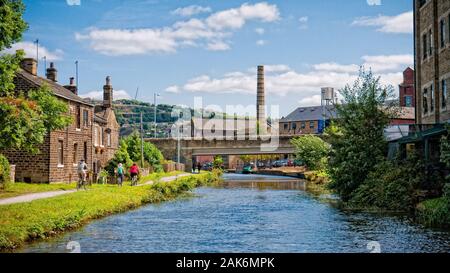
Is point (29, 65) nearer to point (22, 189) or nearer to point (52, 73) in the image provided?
point (52, 73)

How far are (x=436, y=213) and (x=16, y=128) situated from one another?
15616mm

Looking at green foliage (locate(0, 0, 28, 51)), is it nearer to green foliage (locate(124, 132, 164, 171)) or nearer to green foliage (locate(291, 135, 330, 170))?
green foliage (locate(124, 132, 164, 171))

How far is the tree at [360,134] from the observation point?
31.8 metres

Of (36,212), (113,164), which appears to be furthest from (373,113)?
(113,164)

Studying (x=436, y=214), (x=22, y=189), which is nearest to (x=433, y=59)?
(x=436, y=214)

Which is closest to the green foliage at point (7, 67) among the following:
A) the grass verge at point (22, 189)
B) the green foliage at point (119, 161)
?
the grass verge at point (22, 189)

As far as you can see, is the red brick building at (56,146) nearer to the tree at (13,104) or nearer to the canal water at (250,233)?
the tree at (13,104)

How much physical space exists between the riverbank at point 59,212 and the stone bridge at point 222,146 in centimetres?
4352

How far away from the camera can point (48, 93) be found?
2720 cm

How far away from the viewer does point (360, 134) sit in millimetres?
32375

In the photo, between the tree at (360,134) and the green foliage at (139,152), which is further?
the green foliage at (139,152)

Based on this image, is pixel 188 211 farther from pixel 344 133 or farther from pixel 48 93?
pixel 344 133

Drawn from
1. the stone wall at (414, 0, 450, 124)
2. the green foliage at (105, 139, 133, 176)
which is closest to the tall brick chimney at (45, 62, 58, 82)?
the green foliage at (105, 139, 133, 176)

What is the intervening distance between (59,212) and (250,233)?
269 inches
